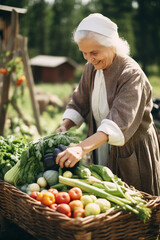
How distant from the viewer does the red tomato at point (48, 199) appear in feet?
6.19

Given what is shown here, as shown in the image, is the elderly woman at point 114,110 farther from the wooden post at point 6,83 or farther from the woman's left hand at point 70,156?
the wooden post at point 6,83

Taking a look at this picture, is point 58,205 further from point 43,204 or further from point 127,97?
point 127,97

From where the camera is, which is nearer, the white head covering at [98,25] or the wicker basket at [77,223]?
the wicker basket at [77,223]

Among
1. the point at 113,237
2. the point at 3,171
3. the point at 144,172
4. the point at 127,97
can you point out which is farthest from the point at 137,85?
the point at 3,171

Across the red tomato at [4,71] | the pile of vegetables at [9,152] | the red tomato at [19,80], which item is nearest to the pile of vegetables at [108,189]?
the pile of vegetables at [9,152]

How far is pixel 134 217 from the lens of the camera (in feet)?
6.17

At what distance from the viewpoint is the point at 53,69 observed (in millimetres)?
21000

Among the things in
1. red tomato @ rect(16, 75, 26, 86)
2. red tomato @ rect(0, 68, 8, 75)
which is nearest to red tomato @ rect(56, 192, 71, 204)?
red tomato @ rect(0, 68, 8, 75)

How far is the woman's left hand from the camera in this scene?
2025 millimetres

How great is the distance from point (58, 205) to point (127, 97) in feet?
3.11

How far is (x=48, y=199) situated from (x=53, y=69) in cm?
1969

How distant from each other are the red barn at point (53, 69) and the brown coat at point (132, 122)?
60.0ft

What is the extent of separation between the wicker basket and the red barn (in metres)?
18.8

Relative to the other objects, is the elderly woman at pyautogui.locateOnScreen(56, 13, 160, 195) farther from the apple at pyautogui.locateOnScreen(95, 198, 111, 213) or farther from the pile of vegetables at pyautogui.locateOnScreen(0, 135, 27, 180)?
the pile of vegetables at pyautogui.locateOnScreen(0, 135, 27, 180)
